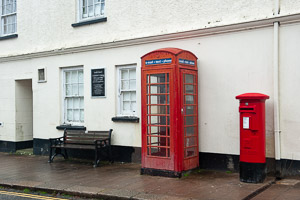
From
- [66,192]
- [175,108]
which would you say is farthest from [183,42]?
[66,192]

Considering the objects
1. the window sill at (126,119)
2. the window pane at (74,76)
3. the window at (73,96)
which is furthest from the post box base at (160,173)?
the window pane at (74,76)

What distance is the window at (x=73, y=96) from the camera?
11961 mm

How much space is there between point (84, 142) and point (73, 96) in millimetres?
1819

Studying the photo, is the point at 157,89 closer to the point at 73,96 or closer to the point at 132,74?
the point at 132,74

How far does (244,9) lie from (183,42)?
5.72 feet

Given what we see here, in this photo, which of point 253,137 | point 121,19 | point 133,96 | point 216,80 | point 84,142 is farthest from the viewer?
point 84,142

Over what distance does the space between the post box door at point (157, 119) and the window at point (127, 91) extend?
6.09ft

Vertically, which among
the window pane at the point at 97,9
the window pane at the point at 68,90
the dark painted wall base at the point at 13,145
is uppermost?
the window pane at the point at 97,9

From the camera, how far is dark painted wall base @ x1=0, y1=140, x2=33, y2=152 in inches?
542

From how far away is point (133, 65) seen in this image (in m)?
10.6

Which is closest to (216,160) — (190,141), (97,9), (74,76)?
(190,141)

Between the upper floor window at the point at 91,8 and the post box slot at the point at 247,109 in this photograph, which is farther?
the upper floor window at the point at 91,8

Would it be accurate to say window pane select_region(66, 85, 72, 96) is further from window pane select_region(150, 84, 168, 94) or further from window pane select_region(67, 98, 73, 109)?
window pane select_region(150, 84, 168, 94)

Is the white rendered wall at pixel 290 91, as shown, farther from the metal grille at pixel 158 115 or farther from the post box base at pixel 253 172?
the metal grille at pixel 158 115
